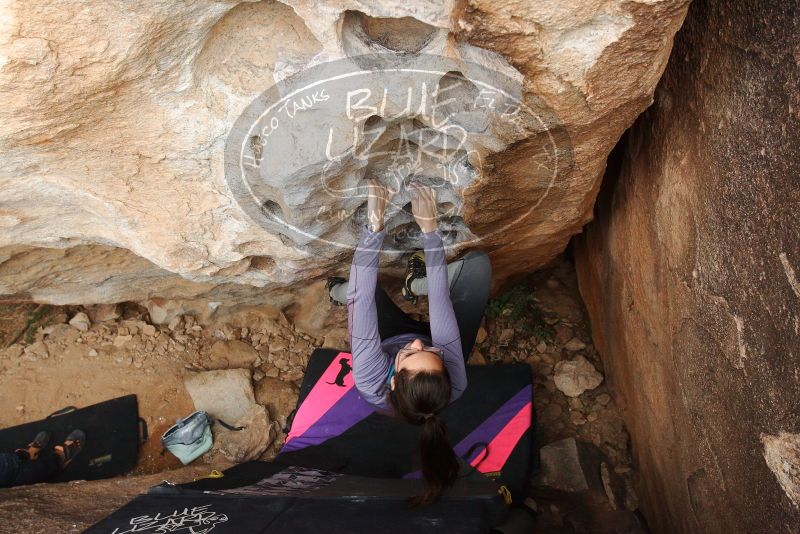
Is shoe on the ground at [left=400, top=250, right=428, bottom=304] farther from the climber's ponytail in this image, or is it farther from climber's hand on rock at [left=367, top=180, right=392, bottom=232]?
the climber's ponytail

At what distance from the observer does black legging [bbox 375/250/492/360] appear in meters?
2.41

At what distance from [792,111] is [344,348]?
2313mm

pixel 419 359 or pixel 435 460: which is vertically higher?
pixel 419 359

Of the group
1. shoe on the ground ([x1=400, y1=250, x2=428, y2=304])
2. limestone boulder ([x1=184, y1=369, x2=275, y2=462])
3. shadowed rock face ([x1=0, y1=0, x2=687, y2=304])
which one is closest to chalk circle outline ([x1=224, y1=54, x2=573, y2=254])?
shadowed rock face ([x1=0, y1=0, x2=687, y2=304])

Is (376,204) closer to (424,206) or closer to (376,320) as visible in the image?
(424,206)

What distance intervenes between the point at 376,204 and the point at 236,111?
533 mm

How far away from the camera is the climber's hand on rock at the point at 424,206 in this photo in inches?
81.2

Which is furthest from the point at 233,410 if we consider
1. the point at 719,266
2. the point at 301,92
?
the point at 719,266

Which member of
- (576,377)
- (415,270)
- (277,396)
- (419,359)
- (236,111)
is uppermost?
(236,111)

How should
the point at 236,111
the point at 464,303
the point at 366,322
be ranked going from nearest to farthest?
1. the point at 236,111
2. the point at 366,322
3. the point at 464,303

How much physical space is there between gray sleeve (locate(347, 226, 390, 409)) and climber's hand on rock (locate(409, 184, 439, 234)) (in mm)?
131

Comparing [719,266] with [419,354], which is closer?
[719,266]

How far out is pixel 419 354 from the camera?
1.94m

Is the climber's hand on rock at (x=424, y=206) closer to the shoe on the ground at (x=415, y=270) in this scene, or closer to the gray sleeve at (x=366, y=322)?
the gray sleeve at (x=366, y=322)
